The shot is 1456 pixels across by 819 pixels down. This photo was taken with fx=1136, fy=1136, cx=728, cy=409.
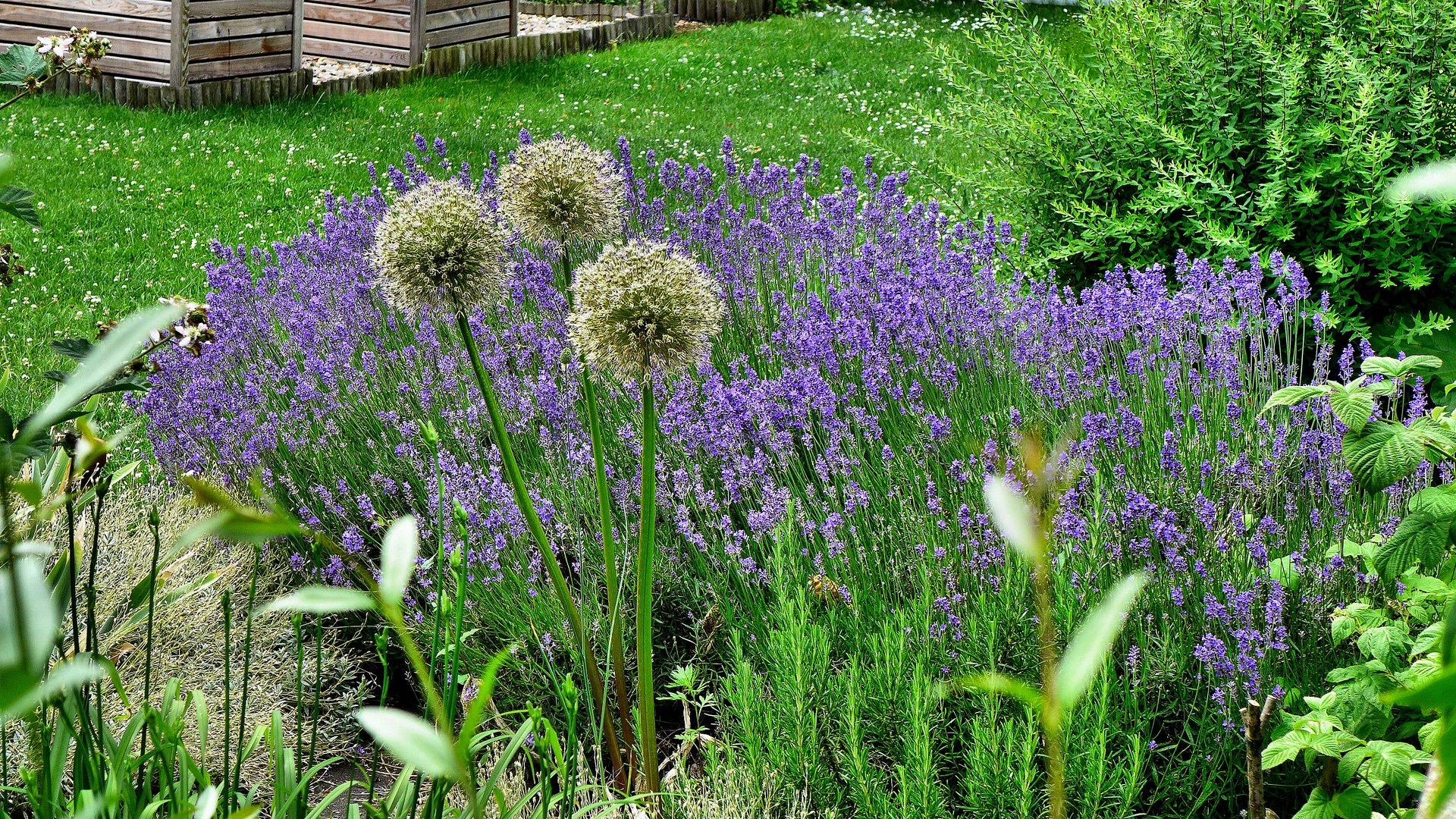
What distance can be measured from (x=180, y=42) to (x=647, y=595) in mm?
9942

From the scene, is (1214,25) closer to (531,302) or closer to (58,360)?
(531,302)

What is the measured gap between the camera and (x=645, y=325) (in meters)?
2.33

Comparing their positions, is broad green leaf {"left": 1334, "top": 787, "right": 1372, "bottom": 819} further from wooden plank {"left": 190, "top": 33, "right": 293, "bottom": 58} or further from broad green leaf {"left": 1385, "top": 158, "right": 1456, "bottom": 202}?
wooden plank {"left": 190, "top": 33, "right": 293, "bottom": 58}

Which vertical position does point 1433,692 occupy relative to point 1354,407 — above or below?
above

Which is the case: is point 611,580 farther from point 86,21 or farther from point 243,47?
point 86,21

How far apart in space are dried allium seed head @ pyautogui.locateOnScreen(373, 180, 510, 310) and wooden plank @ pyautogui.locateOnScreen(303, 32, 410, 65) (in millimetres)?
10631

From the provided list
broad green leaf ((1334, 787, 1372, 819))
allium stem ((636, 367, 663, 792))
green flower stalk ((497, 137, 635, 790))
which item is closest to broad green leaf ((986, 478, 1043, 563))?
allium stem ((636, 367, 663, 792))

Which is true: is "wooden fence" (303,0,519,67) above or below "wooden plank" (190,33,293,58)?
above


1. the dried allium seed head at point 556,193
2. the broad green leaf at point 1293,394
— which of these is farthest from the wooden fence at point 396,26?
the broad green leaf at point 1293,394

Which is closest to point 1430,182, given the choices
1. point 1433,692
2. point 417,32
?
point 1433,692

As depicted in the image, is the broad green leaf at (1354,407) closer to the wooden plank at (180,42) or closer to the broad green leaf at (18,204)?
the broad green leaf at (18,204)

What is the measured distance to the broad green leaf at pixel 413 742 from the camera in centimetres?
51

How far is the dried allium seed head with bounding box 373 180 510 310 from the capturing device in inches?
100

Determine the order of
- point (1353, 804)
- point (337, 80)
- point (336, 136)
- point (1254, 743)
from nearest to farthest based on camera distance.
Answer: point (1254, 743)
point (1353, 804)
point (336, 136)
point (337, 80)
